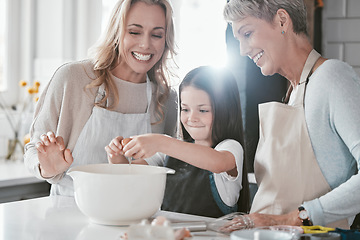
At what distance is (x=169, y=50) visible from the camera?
1.88 meters

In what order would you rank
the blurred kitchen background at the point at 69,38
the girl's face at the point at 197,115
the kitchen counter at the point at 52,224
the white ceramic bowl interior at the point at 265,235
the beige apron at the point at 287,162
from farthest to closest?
the blurred kitchen background at the point at 69,38 → the girl's face at the point at 197,115 → the beige apron at the point at 287,162 → the kitchen counter at the point at 52,224 → the white ceramic bowl interior at the point at 265,235

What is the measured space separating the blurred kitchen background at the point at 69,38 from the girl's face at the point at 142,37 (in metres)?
1.21

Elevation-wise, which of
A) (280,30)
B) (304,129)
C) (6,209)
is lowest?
(6,209)

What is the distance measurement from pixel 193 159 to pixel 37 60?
208 centimetres

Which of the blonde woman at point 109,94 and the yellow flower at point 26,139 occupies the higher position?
the blonde woman at point 109,94

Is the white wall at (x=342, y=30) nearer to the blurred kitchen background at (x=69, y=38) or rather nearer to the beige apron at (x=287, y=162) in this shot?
the blurred kitchen background at (x=69, y=38)

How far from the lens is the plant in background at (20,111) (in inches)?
117

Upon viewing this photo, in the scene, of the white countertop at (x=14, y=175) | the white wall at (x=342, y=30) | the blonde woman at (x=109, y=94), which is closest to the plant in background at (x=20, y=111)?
the white countertop at (x=14, y=175)

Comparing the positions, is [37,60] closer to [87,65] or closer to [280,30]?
[87,65]

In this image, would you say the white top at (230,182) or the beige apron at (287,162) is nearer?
the beige apron at (287,162)

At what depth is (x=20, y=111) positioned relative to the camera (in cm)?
317

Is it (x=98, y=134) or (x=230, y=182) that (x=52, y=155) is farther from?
(x=230, y=182)

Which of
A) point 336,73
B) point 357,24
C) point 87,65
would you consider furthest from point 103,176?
point 357,24

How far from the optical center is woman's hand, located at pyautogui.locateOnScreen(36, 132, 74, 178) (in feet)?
4.80
